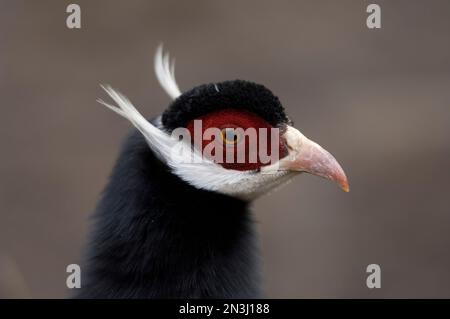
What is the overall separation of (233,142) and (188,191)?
256 mm

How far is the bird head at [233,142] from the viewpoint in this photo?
3188 millimetres

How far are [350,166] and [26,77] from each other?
9.54 ft

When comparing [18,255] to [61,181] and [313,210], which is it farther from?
[313,210]

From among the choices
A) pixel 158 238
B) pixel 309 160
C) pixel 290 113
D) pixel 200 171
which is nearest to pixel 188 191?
pixel 200 171

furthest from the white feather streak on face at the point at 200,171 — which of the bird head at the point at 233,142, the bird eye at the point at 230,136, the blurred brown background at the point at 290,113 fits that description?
the blurred brown background at the point at 290,113

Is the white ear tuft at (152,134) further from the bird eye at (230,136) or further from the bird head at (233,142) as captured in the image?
the bird eye at (230,136)

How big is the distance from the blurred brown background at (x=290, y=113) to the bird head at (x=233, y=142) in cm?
335

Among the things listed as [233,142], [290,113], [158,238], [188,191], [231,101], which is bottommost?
[158,238]

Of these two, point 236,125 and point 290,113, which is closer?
point 236,125

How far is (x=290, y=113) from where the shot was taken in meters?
7.14

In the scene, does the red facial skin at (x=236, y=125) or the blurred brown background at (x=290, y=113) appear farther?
the blurred brown background at (x=290, y=113)

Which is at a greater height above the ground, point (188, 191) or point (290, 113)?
point (290, 113)

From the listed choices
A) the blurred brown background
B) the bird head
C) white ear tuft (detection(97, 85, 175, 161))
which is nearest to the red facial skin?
the bird head

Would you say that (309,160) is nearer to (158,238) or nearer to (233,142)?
(233,142)
